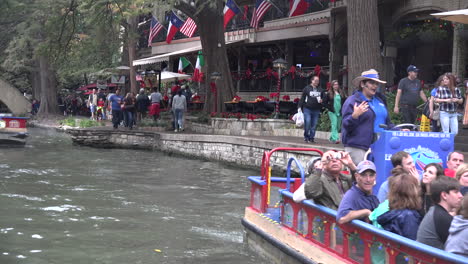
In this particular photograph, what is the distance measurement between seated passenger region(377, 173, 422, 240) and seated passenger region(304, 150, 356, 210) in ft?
3.93

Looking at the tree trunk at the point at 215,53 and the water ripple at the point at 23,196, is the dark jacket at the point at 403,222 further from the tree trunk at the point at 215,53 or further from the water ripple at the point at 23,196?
the tree trunk at the point at 215,53

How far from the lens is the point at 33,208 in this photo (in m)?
11.9

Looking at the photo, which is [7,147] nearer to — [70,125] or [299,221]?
[70,125]

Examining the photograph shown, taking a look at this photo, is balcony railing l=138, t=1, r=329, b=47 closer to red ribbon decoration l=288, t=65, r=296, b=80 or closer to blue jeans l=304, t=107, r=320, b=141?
red ribbon decoration l=288, t=65, r=296, b=80

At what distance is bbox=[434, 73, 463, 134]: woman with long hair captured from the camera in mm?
12477

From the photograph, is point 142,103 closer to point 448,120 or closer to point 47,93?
point 47,93

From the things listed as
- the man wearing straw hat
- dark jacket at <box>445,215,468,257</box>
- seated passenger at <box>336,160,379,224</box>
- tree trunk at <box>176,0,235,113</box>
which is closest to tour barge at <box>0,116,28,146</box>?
tree trunk at <box>176,0,235,113</box>

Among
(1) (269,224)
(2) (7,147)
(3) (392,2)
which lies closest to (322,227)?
(1) (269,224)

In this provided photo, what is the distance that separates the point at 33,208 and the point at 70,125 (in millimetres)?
23571

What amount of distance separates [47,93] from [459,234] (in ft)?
134

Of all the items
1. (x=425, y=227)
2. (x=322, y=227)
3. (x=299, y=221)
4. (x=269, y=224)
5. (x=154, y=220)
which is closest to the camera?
(x=425, y=227)

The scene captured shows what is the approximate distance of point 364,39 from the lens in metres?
16.8

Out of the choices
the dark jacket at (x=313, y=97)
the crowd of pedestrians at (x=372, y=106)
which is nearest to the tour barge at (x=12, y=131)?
the crowd of pedestrians at (x=372, y=106)

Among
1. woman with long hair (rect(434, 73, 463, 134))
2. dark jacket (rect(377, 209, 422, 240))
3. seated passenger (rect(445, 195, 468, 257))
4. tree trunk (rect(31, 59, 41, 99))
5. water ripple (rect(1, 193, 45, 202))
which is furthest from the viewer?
tree trunk (rect(31, 59, 41, 99))
